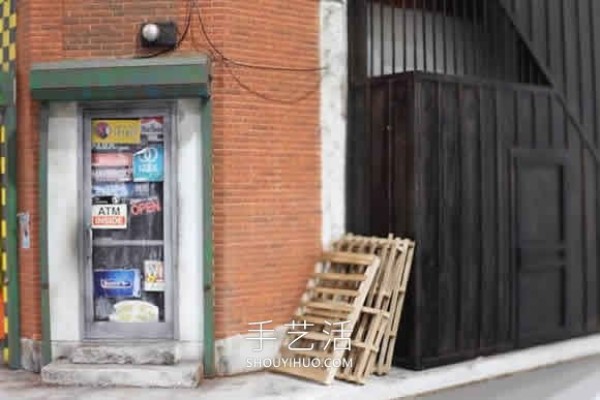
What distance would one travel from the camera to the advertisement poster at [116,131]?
761 cm

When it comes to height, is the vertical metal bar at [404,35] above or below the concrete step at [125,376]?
above

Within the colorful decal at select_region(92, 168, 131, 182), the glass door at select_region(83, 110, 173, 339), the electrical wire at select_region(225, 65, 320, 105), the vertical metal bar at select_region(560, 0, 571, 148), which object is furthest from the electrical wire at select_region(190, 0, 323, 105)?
the vertical metal bar at select_region(560, 0, 571, 148)

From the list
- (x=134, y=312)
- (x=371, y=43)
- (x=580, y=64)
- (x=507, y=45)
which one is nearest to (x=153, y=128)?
(x=134, y=312)

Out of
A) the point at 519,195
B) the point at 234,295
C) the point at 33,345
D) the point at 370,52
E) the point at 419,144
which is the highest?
the point at 370,52

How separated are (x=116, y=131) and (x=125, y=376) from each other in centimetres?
248

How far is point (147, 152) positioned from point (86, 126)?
706mm

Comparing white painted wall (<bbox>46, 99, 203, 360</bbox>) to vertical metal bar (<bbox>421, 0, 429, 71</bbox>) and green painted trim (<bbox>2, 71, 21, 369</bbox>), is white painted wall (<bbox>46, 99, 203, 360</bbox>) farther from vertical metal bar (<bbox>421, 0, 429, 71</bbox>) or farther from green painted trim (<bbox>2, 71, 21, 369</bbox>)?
vertical metal bar (<bbox>421, 0, 429, 71</bbox>)

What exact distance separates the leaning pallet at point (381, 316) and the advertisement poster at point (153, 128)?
2.53 m

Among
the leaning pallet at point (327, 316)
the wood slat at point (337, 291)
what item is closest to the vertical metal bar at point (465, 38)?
the leaning pallet at point (327, 316)

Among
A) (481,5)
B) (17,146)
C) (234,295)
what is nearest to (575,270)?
(481,5)

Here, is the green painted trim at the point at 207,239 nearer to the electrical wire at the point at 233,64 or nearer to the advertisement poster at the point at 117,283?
the electrical wire at the point at 233,64

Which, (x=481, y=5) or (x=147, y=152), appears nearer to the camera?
(x=147, y=152)

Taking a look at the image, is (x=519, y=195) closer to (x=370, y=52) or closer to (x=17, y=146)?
(x=370, y=52)

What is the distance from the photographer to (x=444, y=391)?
24.5ft
